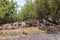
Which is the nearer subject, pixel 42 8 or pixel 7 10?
pixel 42 8

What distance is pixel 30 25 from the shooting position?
23.4 metres

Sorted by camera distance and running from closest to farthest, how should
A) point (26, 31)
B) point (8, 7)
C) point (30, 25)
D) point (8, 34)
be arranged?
point (8, 34), point (26, 31), point (30, 25), point (8, 7)

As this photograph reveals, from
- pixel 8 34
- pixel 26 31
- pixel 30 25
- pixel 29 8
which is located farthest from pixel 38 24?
pixel 8 34

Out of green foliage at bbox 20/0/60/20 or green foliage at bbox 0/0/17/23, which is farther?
green foliage at bbox 0/0/17/23

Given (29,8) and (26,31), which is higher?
(29,8)

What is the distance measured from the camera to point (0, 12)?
24.4 m

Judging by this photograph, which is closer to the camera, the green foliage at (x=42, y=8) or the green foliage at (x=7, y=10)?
the green foliage at (x=42, y=8)

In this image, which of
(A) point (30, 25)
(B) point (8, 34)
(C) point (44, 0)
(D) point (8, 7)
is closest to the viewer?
(B) point (8, 34)

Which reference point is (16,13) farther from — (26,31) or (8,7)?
(26,31)

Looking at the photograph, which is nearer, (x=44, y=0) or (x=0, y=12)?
(x=44, y=0)

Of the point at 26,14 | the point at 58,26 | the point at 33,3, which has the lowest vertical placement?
the point at 58,26

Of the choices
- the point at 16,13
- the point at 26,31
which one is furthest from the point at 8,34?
the point at 16,13

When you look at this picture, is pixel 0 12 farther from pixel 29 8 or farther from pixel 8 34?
pixel 8 34

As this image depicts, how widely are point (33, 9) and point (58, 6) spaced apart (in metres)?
2.95
